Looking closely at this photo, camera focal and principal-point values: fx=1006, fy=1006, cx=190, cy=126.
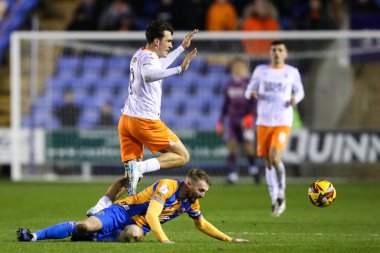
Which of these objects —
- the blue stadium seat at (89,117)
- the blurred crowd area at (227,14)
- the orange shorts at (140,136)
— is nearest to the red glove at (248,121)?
the blurred crowd area at (227,14)

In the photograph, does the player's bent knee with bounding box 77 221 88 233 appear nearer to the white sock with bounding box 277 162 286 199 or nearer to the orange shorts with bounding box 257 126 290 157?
the white sock with bounding box 277 162 286 199

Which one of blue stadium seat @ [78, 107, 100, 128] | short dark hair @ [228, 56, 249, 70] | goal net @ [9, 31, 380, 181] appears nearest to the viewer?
short dark hair @ [228, 56, 249, 70]

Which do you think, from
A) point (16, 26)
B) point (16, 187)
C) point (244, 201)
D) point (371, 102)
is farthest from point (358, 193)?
point (16, 26)

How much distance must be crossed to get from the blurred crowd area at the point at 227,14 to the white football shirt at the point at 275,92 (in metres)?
7.32

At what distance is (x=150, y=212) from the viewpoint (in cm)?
923

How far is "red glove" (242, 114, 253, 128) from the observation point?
64.4 feet

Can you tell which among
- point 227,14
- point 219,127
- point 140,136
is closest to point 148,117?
point 140,136

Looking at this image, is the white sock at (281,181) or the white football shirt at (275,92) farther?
the white football shirt at (275,92)

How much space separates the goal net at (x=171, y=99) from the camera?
20.6 m

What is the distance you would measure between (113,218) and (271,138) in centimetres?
495

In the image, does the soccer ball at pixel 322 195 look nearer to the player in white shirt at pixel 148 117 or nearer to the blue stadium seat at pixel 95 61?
the player in white shirt at pixel 148 117

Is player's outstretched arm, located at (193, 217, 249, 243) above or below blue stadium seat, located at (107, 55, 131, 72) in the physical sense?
below

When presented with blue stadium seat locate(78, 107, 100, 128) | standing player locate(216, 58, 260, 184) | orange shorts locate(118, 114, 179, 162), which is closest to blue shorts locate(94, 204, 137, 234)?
orange shorts locate(118, 114, 179, 162)

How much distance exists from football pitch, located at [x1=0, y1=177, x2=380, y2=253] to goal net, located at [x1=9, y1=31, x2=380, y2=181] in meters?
0.91
